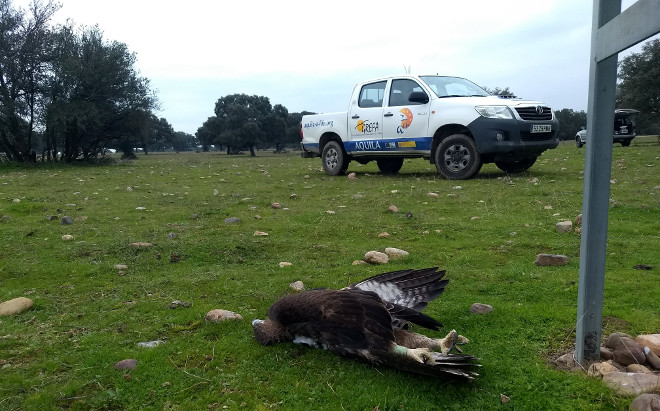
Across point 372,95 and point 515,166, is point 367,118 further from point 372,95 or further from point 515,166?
point 515,166

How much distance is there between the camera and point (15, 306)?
134 inches

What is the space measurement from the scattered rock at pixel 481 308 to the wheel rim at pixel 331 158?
32.9 ft

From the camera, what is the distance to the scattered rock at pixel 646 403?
1860mm

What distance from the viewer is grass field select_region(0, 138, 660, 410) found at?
2.26 metres

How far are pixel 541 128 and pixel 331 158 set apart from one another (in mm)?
5318

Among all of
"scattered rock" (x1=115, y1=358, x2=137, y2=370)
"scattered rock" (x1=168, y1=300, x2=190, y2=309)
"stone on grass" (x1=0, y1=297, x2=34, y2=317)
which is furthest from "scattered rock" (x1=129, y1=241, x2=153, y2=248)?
"scattered rock" (x1=115, y1=358, x2=137, y2=370)

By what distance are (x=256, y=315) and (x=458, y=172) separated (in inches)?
313

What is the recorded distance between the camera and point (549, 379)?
2.24 meters

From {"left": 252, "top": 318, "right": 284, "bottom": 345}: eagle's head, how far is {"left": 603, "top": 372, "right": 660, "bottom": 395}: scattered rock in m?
1.62

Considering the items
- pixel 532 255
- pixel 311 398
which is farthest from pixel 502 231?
pixel 311 398

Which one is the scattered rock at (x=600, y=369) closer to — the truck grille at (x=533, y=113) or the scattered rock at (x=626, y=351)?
the scattered rock at (x=626, y=351)

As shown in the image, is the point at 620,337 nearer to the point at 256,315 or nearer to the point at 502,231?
the point at 256,315

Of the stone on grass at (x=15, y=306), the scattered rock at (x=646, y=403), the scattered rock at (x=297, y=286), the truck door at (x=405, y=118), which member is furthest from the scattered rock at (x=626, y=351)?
the truck door at (x=405, y=118)

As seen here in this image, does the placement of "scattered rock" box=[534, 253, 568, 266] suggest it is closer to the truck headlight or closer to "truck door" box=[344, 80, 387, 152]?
the truck headlight
